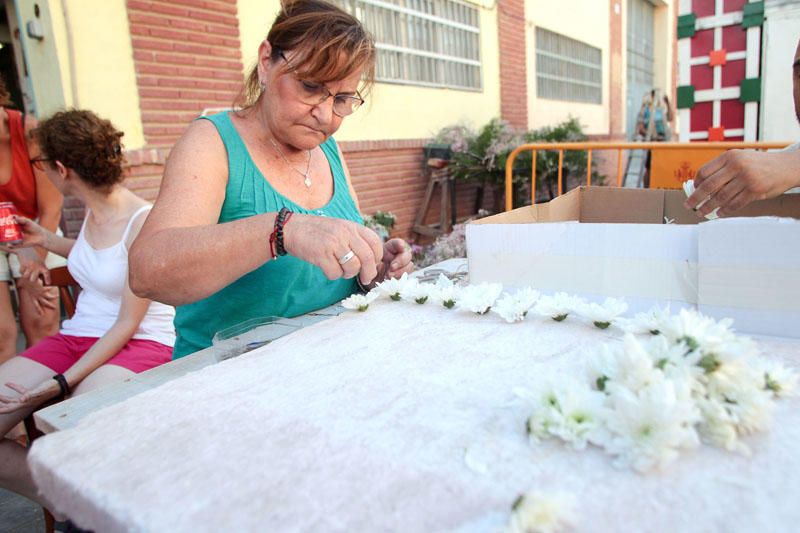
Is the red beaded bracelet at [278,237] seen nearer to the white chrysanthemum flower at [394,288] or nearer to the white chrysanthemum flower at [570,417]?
the white chrysanthemum flower at [394,288]

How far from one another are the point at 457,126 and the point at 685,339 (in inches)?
286

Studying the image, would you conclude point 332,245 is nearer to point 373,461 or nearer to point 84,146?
point 373,461

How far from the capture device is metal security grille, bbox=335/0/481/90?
22.2 ft

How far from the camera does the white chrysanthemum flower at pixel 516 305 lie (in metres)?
1.11

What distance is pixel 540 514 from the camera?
53 cm

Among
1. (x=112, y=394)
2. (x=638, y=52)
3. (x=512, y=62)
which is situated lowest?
(x=112, y=394)

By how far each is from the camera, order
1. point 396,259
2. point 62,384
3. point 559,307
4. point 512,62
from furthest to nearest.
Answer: point 512,62, point 62,384, point 396,259, point 559,307

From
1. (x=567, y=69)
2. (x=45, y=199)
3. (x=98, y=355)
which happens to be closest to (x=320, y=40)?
(x=98, y=355)

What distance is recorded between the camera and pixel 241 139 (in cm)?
156

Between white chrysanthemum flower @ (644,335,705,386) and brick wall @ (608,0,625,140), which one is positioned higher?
brick wall @ (608,0,625,140)

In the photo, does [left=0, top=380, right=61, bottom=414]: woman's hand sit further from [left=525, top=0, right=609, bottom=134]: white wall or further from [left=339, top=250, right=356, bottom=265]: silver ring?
[left=525, top=0, right=609, bottom=134]: white wall

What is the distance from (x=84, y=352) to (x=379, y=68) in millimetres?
5336

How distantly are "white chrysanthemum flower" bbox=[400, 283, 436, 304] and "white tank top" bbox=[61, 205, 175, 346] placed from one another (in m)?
1.39

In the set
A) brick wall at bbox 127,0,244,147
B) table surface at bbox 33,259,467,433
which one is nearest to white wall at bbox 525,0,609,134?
brick wall at bbox 127,0,244,147
